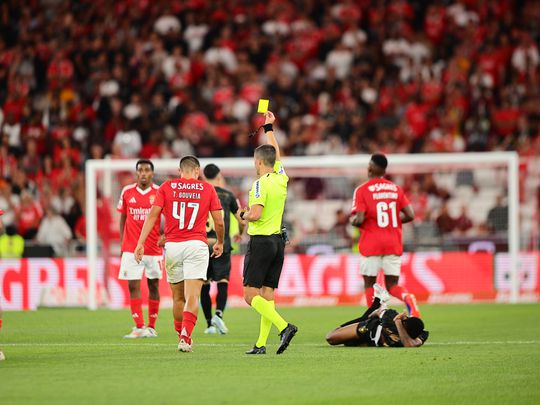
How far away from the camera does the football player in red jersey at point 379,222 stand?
1528 centimetres

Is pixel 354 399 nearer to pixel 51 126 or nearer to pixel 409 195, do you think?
pixel 409 195

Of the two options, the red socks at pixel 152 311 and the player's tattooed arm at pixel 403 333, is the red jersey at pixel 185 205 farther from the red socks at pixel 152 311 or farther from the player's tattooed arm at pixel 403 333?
the red socks at pixel 152 311

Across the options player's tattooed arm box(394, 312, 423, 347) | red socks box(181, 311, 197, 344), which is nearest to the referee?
red socks box(181, 311, 197, 344)

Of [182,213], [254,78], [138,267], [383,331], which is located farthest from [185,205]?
[254,78]

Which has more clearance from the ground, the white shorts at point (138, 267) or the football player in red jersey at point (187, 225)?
the football player in red jersey at point (187, 225)

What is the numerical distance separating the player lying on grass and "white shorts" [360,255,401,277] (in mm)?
1814

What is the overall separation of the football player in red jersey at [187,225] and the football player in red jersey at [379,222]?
116 inches

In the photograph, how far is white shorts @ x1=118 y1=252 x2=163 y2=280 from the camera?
50.9ft

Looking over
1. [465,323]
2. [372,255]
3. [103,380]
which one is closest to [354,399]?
[103,380]

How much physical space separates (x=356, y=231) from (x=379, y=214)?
9145mm

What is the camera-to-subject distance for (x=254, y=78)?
29828 millimetres

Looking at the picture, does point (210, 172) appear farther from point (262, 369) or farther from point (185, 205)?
point (262, 369)

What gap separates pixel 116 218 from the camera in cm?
2359

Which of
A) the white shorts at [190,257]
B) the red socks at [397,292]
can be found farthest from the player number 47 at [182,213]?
the red socks at [397,292]
